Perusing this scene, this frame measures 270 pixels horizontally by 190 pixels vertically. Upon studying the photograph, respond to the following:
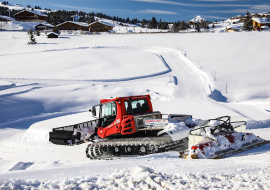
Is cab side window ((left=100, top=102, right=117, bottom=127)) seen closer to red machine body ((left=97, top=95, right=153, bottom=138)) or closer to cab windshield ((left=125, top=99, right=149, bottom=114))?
red machine body ((left=97, top=95, right=153, bottom=138))

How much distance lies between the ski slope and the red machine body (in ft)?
4.44

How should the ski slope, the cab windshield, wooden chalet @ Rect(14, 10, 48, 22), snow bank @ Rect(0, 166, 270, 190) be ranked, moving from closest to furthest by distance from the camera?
snow bank @ Rect(0, 166, 270, 190)
the ski slope
the cab windshield
wooden chalet @ Rect(14, 10, 48, 22)

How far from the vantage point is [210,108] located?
51.2 ft

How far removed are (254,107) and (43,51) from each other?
3261 centimetres

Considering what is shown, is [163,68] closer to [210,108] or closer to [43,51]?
[210,108]

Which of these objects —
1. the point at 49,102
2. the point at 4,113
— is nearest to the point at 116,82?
the point at 49,102

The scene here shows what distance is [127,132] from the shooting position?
325 inches

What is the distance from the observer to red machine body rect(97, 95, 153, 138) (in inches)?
325

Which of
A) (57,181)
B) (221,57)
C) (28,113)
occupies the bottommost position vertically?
(28,113)

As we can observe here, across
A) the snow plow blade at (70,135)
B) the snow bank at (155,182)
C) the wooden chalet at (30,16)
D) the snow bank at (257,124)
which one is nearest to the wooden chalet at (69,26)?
the wooden chalet at (30,16)

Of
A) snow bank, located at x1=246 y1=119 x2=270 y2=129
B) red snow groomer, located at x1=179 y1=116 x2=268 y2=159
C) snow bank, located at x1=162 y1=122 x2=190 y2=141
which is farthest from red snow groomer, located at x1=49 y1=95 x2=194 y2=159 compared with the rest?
snow bank, located at x1=246 y1=119 x2=270 y2=129

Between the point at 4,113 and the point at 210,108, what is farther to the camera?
the point at 4,113

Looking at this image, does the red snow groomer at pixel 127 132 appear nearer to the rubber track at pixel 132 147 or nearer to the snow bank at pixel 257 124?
the rubber track at pixel 132 147

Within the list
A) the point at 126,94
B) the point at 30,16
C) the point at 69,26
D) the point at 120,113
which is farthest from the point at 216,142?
the point at 30,16
